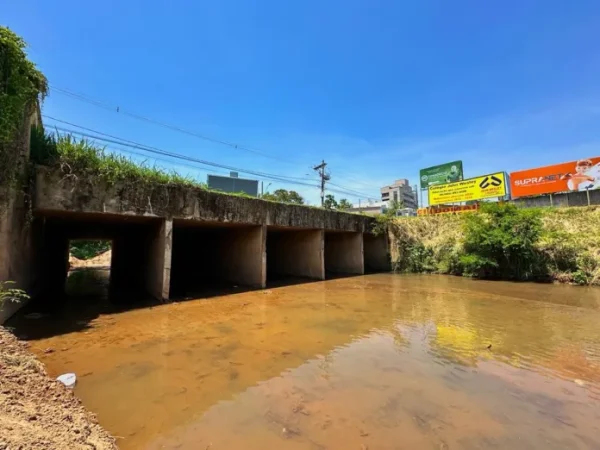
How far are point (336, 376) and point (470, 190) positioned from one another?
18.8m

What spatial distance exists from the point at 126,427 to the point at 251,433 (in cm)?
107

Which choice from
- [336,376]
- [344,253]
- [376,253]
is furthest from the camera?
[376,253]

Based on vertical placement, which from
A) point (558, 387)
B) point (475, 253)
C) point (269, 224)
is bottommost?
point (558, 387)

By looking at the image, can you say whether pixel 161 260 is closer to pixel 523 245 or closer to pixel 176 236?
pixel 176 236

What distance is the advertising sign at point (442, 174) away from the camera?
23.3 metres

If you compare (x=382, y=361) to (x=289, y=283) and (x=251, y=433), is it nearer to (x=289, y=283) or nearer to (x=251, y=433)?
(x=251, y=433)

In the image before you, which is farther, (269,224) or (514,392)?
(269,224)

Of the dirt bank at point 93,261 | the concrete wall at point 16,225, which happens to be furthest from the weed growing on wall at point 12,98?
the dirt bank at point 93,261

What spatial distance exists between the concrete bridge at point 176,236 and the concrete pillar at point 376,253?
0.06m

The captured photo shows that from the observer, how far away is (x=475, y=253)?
1406 centimetres

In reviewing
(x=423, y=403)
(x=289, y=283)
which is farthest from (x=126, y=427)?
(x=289, y=283)

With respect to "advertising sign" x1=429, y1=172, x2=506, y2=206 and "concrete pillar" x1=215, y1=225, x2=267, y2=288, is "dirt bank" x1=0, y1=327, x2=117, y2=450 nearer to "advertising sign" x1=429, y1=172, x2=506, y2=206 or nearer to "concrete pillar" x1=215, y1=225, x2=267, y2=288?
"concrete pillar" x1=215, y1=225, x2=267, y2=288

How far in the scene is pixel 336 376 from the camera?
3.76 metres

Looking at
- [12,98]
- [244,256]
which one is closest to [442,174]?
[244,256]
